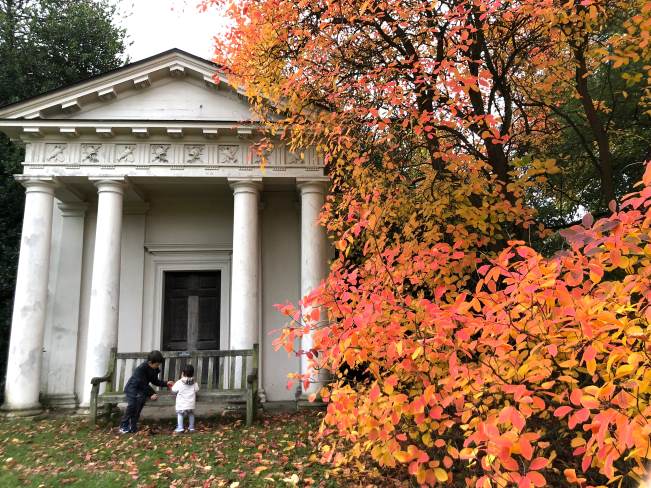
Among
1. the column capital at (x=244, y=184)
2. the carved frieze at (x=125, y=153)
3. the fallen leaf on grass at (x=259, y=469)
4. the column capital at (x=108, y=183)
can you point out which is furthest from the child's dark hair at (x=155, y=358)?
the carved frieze at (x=125, y=153)

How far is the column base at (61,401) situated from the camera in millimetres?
10930

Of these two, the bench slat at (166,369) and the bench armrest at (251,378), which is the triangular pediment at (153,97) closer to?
the bench slat at (166,369)

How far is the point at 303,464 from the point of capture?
5.89m

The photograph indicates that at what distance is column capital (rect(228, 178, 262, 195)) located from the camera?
33.9 ft

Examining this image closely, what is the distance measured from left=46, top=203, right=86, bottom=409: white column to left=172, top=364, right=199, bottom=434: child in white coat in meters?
4.39

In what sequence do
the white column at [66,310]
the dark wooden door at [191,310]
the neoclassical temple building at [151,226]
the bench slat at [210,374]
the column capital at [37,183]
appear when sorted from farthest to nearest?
the dark wooden door at [191,310] → the white column at [66,310] → the column capital at [37,183] → the neoclassical temple building at [151,226] → the bench slat at [210,374]

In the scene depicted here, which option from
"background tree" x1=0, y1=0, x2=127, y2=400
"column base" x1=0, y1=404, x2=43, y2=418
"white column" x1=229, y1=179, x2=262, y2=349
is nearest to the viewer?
"column base" x1=0, y1=404, x2=43, y2=418

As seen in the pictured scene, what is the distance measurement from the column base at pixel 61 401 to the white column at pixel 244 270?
4.50 meters

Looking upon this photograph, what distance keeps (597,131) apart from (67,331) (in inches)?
460

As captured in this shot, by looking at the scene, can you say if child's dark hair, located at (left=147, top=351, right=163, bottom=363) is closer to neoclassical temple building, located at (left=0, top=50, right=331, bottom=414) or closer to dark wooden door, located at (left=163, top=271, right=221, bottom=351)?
neoclassical temple building, located at (left=0, top=50, right=331, bottom=414)

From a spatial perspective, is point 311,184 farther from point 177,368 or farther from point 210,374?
point 177,368

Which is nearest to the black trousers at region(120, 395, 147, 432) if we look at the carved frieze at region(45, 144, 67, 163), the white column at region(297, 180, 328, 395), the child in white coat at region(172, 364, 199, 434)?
the child in white coat at region(172, 364, 199, 434)

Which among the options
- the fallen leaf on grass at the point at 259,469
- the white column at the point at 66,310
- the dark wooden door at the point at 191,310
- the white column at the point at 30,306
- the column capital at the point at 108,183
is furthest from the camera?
the dark wooden door at the point at 191,310

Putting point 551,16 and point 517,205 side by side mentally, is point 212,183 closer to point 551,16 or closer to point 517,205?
point 517,205
